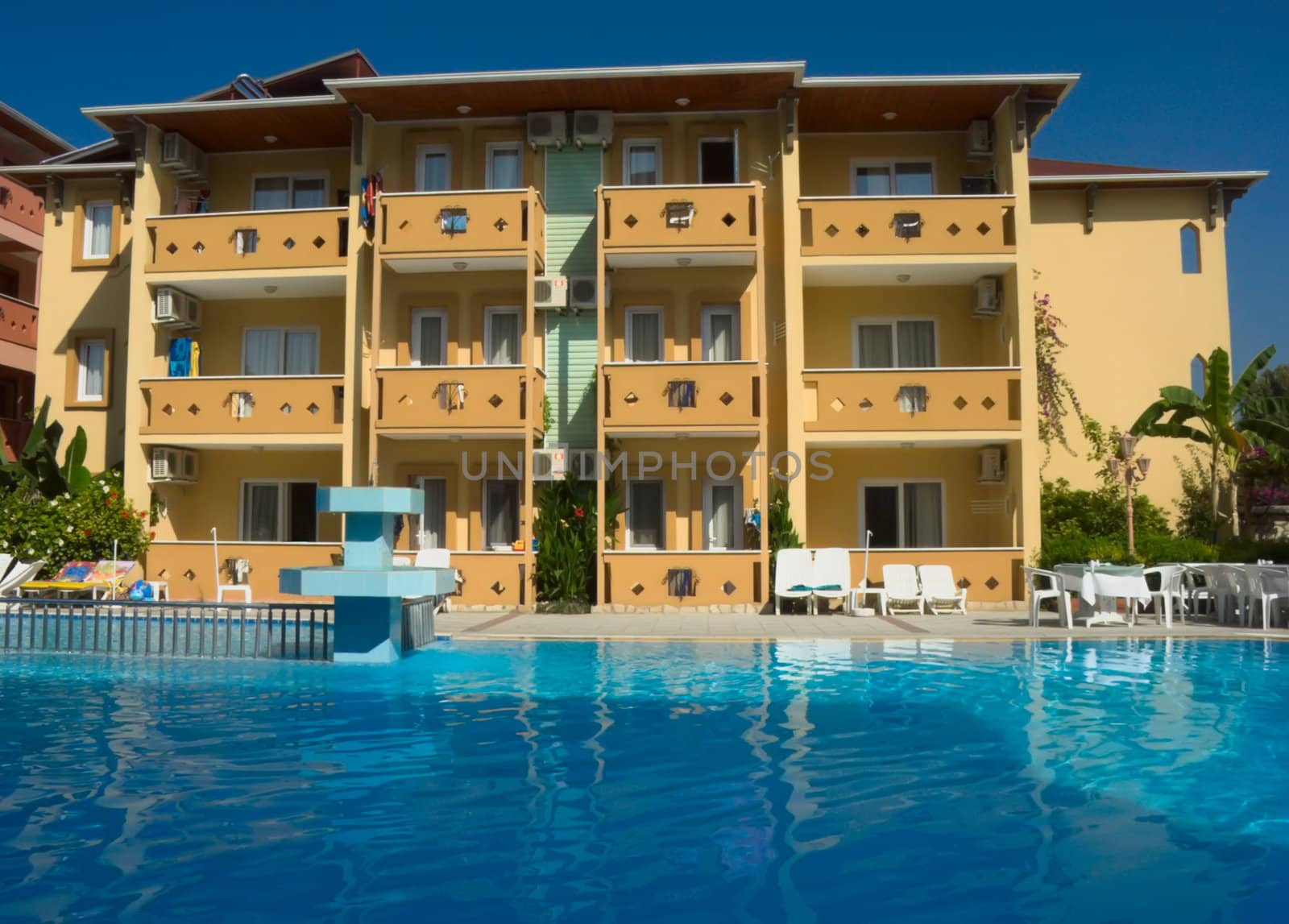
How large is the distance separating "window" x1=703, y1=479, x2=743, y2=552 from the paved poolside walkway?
8.58 ft

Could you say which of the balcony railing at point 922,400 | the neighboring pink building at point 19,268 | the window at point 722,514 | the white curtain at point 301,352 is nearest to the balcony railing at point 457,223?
the white curtain at point 301,352

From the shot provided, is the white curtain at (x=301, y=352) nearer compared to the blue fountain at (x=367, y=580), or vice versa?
the blue fountain at (x=367, y=580)

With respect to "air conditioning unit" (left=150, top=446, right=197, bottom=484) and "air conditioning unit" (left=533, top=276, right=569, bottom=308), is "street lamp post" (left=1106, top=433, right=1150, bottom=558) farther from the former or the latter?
"air conditioning unit" (left=150, top=446, right=197, bottom=484)

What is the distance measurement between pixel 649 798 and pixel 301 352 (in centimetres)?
1993

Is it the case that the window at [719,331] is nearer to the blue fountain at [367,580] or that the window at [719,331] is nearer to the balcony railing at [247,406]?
the balcony railing at [247,406]

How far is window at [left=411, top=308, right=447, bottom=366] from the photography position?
78.2ft

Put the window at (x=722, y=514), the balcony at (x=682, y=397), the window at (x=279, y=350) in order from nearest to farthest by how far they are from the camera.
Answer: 1. the balcony at (x=682, y=397)
2. the window at (x=722, y=514)
3. the window at (x=279, y=350)

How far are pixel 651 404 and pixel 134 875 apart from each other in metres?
16.3

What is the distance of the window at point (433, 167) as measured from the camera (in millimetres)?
23984

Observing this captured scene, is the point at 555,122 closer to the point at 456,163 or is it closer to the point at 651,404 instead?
the point at 456,163

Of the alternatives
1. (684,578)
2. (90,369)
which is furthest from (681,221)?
(90,369)

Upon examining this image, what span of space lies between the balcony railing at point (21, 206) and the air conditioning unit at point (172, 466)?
891cm

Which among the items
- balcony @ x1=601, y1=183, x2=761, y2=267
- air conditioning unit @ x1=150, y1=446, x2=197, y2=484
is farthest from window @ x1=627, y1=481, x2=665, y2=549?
air conditioning unit @ x1=150, y1=446, x2=197, y2=484

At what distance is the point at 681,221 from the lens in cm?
2166
